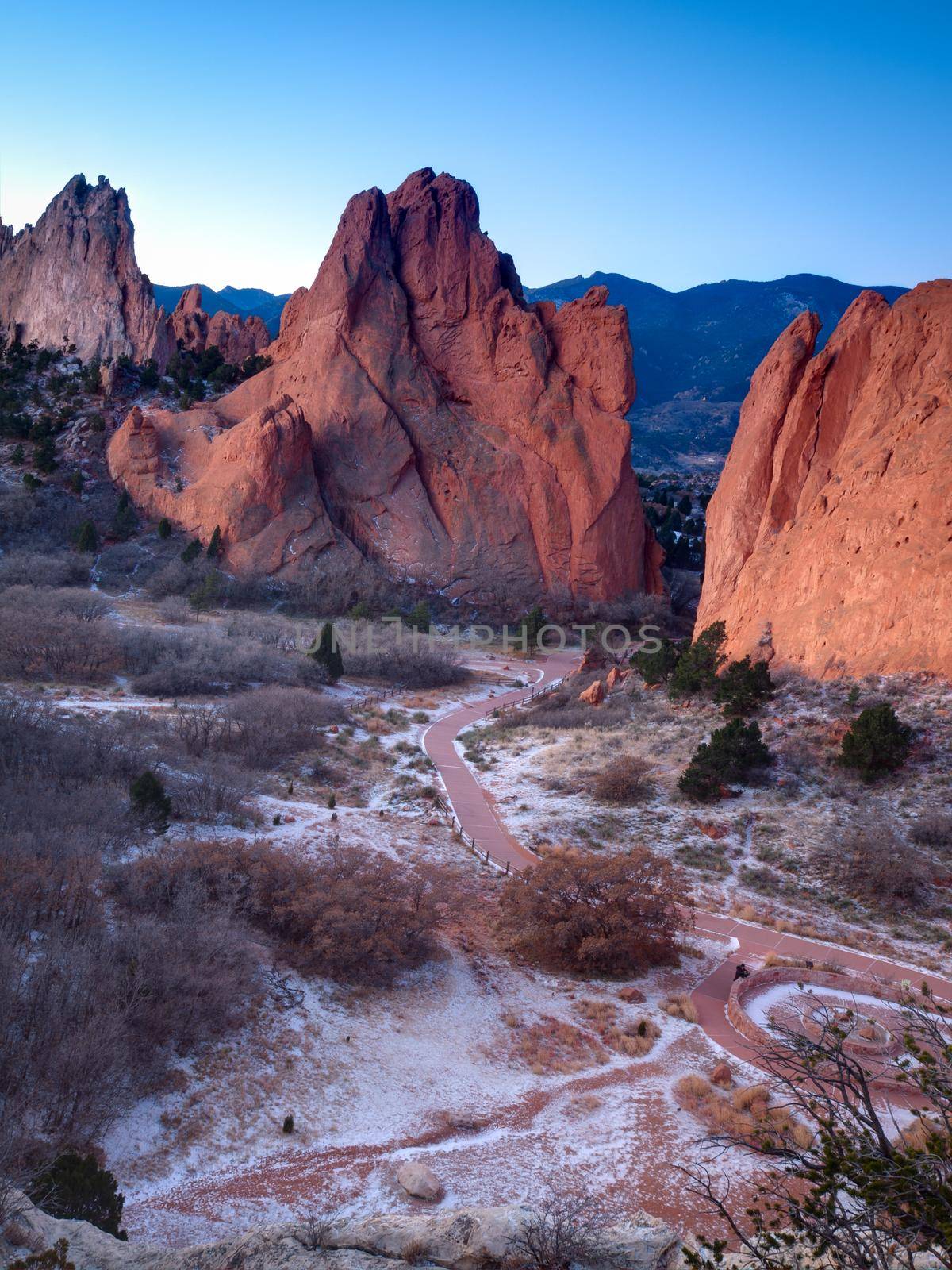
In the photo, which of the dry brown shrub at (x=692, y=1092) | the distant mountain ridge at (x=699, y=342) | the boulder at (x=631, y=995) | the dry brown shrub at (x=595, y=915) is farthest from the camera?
the distant mountain ridge at (x=699, y=342)

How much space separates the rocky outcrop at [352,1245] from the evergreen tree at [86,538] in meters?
38.0

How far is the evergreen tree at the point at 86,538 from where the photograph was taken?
1535 inches

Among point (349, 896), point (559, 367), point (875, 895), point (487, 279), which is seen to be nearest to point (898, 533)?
point (875, 895)

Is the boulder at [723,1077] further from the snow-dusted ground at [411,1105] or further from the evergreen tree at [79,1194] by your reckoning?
the evergreen tree at [79,1194]

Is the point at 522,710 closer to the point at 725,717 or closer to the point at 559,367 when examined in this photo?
the point at 725,717

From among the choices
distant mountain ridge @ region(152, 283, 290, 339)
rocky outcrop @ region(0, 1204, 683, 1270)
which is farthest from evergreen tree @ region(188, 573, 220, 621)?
distant mountain ridge @ region(152, 283, 290, 339)

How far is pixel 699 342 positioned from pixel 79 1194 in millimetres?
159223

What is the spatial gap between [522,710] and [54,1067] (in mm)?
22470

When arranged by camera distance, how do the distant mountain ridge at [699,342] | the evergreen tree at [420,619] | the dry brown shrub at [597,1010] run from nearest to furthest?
1. the dry brown shrub at [597,1010]
2. the evergreen tree at [420,619]
3. the distant mountain ridge at [699,342]

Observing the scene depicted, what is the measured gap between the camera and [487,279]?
162ft

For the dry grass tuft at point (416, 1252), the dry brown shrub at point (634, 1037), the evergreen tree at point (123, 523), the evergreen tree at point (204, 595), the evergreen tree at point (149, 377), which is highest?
the evergreen tree at point (149, 377)

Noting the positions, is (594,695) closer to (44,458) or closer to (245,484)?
(245,484)

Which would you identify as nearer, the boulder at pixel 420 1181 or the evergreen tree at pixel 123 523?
the boulder at pixel 420 1181

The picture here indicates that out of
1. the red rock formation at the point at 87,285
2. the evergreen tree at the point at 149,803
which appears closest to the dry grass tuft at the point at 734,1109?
the evergreen tree at the point at 149,803
